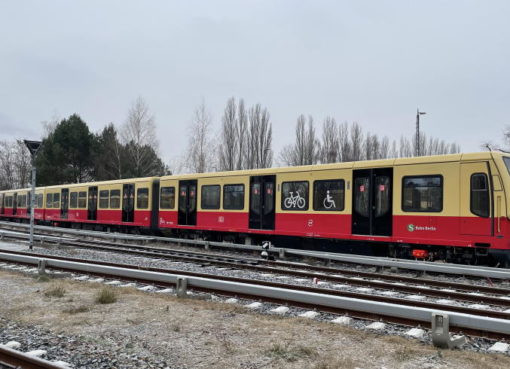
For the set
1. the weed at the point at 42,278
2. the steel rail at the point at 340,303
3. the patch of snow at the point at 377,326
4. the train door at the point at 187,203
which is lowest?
the weed at the point at 42,278

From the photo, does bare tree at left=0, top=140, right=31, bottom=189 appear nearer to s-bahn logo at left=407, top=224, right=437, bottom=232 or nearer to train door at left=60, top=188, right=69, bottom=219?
train door at left=60, top=188, right=69, bottom=219

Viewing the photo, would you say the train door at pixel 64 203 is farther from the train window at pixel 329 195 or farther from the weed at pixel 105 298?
the weed at pixel 105 298

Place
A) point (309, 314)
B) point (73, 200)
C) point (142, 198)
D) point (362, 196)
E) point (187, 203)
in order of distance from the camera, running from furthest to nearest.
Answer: point (73, 200)
point (142, 198)
point (187, 203)
point (362, 196)
point (309, 314)

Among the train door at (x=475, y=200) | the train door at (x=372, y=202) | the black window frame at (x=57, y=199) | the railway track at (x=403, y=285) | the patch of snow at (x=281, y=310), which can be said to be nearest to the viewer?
the patch of snow at (x=281, y=310)

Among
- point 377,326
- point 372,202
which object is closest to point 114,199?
point 372,202

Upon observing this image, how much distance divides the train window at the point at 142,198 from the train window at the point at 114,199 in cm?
213

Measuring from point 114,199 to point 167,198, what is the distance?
5488 millimetres

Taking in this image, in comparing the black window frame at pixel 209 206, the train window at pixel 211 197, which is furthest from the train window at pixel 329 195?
the train window at pixel 211 197

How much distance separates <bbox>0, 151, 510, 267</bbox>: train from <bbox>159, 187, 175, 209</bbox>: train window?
0.15ft

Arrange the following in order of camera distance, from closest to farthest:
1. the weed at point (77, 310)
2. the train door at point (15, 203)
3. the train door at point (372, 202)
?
the weed at point (77, 310), the train door at point (372, 202), the train door at point (15, 203)

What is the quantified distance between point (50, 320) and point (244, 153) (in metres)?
39.4

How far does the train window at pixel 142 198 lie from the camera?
22.5 metres

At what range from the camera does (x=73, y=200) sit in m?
29.5

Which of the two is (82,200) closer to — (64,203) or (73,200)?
(73,200)
